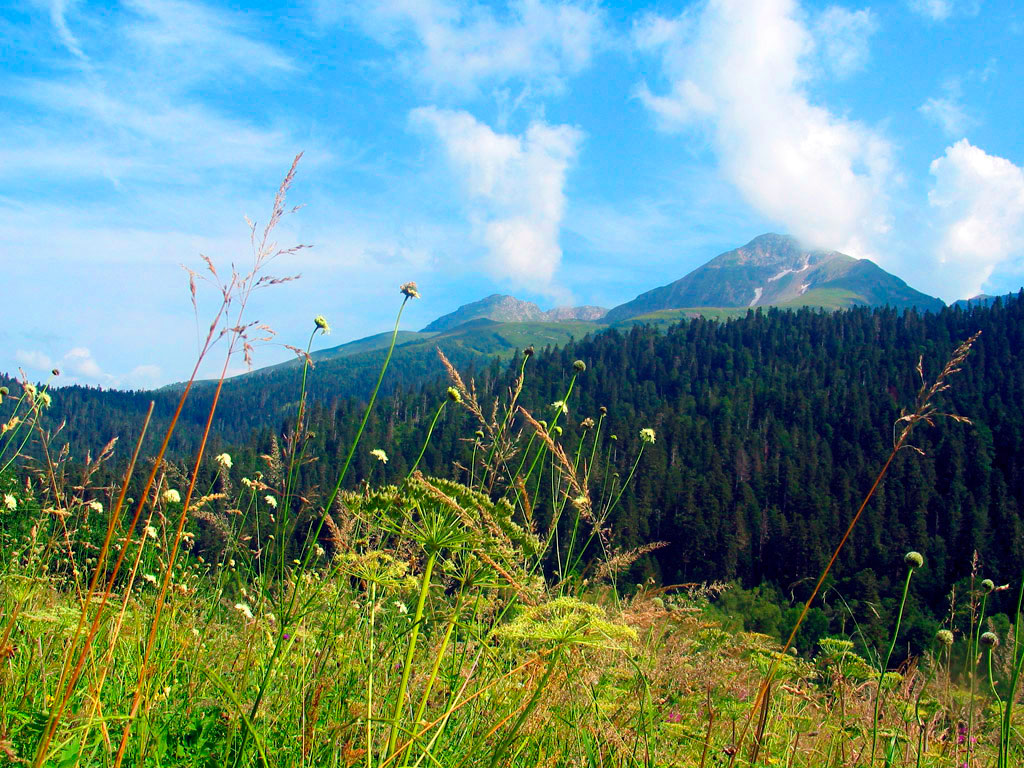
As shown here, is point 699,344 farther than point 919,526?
Yes

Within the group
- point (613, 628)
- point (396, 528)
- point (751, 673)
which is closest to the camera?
point (396, 528)


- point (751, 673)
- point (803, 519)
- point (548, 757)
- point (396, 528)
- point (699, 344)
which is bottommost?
point (803, 519)

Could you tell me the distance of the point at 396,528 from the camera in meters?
1.60

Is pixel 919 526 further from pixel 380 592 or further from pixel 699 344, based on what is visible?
pixel 380 592

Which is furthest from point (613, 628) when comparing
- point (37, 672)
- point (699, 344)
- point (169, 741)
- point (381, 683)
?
point (699, 344)

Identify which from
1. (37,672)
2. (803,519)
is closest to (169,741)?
(37,672)

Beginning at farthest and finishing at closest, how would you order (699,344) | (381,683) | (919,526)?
(699,344), (919,526), (381,683)

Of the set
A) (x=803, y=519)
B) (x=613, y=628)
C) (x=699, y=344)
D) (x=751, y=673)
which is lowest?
(x=803, y=519)

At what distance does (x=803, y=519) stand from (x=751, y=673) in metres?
95.5

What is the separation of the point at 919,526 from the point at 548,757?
97897 millimetres

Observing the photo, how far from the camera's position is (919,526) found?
8256cm

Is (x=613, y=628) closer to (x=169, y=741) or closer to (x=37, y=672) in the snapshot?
(x=169, y=741)

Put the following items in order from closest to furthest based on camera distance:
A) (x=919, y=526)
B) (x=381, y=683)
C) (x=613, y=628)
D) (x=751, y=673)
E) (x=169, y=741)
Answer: (x=613, y=628), (x=169, y=741), (x=381, y=683), (x=751, y=673), (x=919, y=526)

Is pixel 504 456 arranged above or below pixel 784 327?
below
